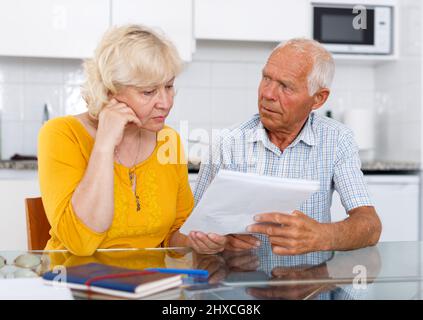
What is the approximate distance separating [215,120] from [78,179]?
2053 mm

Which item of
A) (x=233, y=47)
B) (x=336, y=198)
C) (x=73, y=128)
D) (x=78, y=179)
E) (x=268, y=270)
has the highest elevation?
(x=233, y=47)

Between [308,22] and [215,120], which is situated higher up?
[308,22]

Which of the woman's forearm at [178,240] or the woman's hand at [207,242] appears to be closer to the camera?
the woman's hand at [207,242]

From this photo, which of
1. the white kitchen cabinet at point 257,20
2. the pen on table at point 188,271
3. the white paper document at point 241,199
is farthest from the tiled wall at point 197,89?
the pen on table at point 188,271

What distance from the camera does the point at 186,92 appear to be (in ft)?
11.2

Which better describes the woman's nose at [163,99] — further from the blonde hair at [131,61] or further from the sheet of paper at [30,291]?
the sheet of paper at [30,291]

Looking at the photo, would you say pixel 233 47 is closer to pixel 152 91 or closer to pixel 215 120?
pixel 215 120

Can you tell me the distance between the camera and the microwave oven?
319 centimetres

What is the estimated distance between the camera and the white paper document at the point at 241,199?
118 cm

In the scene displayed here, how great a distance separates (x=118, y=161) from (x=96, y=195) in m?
0.25

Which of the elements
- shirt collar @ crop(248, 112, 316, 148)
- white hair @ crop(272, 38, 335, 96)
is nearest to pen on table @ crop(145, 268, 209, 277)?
shirt collar @ crop(248, 112, 316, 148)

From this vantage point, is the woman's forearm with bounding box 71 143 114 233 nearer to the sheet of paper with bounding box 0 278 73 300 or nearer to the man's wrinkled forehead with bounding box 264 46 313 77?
the sheet of paper with bounding box 0 278 73 300

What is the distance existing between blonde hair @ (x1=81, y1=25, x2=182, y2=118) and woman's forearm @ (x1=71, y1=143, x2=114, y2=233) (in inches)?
7.8
